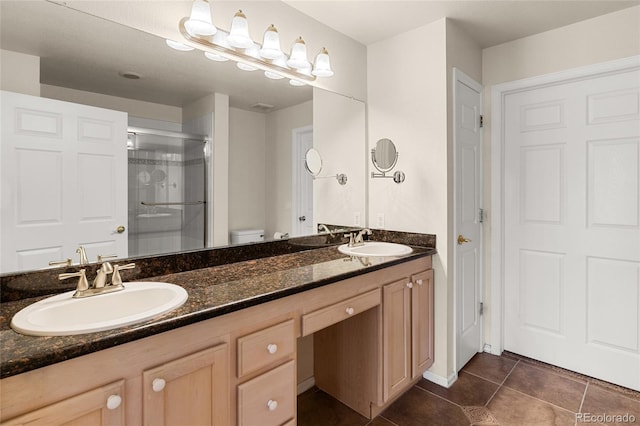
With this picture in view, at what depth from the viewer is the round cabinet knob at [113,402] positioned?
34.9 inches

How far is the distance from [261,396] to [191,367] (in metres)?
0.34

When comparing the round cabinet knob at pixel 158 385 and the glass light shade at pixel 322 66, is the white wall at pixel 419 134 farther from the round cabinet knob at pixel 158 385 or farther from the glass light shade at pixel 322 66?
the round cabinet knob at pixel 158 385

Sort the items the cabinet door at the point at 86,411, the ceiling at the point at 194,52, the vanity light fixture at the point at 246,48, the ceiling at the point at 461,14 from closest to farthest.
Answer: the cabinet door at the point at 86,411, the ceiling at the point at 194,52, the vanity light fixture at the point at 246,48, the ceiling at the point at 461,14

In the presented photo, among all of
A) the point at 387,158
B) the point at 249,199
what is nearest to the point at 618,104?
the point at 387,158

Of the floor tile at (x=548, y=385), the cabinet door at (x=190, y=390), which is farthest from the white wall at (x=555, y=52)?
the cabinet door at (x=190, y=390)

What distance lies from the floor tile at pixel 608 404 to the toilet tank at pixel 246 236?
6.94ft

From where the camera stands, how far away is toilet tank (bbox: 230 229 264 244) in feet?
5.90

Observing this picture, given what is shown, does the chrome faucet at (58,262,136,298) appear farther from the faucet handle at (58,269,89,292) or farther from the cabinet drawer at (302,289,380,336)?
the cabinet drawer at (302,289,380,336)

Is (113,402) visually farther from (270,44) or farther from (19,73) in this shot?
(270,44)

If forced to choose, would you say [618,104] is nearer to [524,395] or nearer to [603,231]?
[603,231]

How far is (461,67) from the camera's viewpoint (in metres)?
2.31

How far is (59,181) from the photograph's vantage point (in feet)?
4.04

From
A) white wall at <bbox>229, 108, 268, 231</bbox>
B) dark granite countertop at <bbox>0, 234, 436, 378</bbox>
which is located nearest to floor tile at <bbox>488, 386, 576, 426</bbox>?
dark granite countertop at <bbox>0, 234, 436, 378</bbox>

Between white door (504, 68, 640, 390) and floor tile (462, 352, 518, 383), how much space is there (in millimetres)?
190
